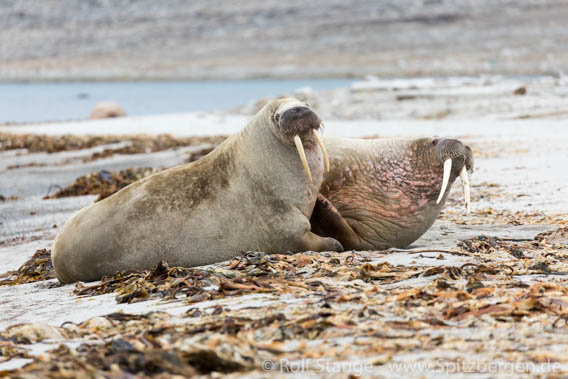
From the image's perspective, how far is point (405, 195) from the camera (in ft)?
17.2

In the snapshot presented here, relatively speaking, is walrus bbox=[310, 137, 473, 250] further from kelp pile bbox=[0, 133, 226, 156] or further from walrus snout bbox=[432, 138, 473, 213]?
kelp pile bbox=[0, 133, 226, 156]

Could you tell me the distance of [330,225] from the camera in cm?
513

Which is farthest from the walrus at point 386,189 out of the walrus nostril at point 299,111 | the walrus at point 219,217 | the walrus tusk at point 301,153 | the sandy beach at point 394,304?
the walrus nostril at point 299,111

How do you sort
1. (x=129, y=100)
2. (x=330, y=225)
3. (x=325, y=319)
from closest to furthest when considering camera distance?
1. (x=325, y=319)
2. (x=330, y=225)
3. (x=129, y=100)

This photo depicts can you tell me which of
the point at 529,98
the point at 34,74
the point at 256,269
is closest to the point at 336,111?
the point at 529,98

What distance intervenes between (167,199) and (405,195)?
1521 millimetres

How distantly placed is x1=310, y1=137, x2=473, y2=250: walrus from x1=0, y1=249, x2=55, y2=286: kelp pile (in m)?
1.83

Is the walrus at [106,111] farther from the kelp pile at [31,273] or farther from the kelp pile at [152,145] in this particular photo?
the kelp pile at [31,273]

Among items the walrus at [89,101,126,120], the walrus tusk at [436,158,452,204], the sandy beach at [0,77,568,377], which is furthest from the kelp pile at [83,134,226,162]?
the walrus at [89,101,126,120]

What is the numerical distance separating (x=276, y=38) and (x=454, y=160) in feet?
213

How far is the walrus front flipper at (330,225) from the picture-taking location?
5113mm

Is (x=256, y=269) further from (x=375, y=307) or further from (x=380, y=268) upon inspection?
(x=375, y=307)

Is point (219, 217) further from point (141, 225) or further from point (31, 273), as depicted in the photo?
point (31, 273)

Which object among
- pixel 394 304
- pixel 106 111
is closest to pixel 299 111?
pixel 394 304
